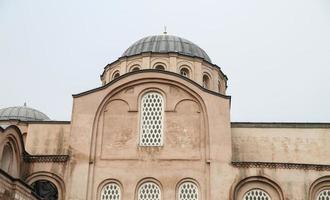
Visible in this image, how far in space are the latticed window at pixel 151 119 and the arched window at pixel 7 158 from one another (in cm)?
555

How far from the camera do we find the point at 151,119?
2191 centimetres

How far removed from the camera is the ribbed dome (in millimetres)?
31297

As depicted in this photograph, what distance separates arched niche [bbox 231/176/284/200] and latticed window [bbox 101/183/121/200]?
16.4 feet

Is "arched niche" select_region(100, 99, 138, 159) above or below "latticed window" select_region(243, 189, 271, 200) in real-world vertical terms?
above

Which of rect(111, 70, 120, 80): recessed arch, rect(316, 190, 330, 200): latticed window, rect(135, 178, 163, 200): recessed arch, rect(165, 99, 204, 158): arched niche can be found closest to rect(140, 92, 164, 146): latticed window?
rect(165, 99, 204, 158): arched niche

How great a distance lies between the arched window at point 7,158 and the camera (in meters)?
19.5

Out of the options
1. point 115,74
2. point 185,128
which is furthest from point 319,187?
point 115,74

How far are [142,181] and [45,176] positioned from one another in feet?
13.8

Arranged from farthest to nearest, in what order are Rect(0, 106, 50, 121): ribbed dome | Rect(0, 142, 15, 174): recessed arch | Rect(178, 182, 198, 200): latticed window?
Rect(0, 106, 50, 121): ribbed dome
Rect(178, 182, 198, 200): latticed window
Rect(0, 142, 15, 174): recessed arch

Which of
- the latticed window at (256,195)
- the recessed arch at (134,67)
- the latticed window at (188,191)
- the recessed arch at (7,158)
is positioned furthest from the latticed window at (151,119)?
the recessed arch at (134,67)

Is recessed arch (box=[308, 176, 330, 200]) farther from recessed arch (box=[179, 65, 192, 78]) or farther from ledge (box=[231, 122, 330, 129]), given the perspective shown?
recessed arch (box=[179, 65, 192, 78])

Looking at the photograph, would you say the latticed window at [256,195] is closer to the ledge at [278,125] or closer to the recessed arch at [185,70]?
the ledge at [278,125]

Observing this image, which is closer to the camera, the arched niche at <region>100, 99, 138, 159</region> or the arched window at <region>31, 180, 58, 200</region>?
the arched niche at <region>100, 99, 138, 159</region>

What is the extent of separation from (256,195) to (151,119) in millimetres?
5714
